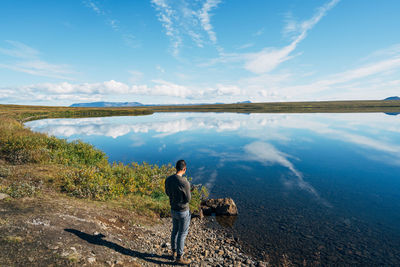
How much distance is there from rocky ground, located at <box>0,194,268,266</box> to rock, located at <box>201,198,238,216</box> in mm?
1800

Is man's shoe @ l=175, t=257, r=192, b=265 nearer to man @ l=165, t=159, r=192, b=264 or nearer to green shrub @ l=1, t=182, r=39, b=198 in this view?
man @ l=165, t=159, r=192, b=264

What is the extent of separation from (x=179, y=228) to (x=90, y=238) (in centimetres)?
323

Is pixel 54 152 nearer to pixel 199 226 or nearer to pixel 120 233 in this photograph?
pixel 120 233

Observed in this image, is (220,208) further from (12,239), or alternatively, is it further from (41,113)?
(41,113)

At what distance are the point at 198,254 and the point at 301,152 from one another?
2635cm

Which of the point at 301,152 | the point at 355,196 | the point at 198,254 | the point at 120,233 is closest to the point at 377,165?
the point at 301,152

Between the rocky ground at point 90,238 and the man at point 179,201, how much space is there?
0.92 metres

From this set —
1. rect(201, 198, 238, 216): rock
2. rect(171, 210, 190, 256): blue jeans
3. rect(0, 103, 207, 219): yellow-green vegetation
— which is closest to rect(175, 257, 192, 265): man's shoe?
rect(171, 210, 190, 256): blue jeans

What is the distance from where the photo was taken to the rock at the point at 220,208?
13.1 meters

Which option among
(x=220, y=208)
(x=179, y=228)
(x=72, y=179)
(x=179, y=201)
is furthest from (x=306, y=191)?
(x=72, y=179)

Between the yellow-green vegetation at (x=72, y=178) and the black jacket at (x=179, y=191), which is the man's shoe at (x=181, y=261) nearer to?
the black jacket at (x=179, y=191)

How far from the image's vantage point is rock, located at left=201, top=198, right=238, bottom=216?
13055mm

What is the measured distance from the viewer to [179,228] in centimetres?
734

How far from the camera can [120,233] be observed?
870cm
